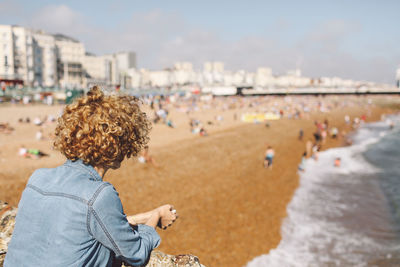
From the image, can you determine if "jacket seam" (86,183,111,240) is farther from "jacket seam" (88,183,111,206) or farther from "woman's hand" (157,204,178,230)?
"woman's hand" (157,204,178,230)

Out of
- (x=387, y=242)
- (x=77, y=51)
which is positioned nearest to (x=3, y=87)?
(x=387, y=242)

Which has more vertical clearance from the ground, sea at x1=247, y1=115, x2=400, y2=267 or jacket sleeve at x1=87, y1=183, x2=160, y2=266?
jacket sleeve at x1=87, y1=183, x2=160, y2=266

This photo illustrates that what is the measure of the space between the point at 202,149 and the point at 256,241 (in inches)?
381

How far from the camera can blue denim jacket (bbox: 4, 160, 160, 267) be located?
1125 mm

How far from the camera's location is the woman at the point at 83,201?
3.72 ft

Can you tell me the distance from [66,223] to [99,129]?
0.43 metres

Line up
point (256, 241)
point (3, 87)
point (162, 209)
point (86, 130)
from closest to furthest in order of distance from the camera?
point (86, 130) → point (162, 209) → point (256, 241) → point (3, 87)

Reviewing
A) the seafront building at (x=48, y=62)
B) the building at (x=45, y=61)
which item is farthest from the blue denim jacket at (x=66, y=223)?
the building at (x=45, y=61)

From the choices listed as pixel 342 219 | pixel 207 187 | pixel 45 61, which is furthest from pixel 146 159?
pixel 45 61

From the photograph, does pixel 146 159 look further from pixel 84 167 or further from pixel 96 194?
pixel 96 194

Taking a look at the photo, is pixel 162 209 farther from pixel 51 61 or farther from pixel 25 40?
pixel 51 61

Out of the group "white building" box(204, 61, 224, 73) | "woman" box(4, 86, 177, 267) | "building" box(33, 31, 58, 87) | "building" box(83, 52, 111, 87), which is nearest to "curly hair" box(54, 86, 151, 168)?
"woman" box(4, 86, 177, 267)

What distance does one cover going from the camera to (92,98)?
54.7 inches

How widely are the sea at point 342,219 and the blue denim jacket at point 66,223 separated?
8348mm
